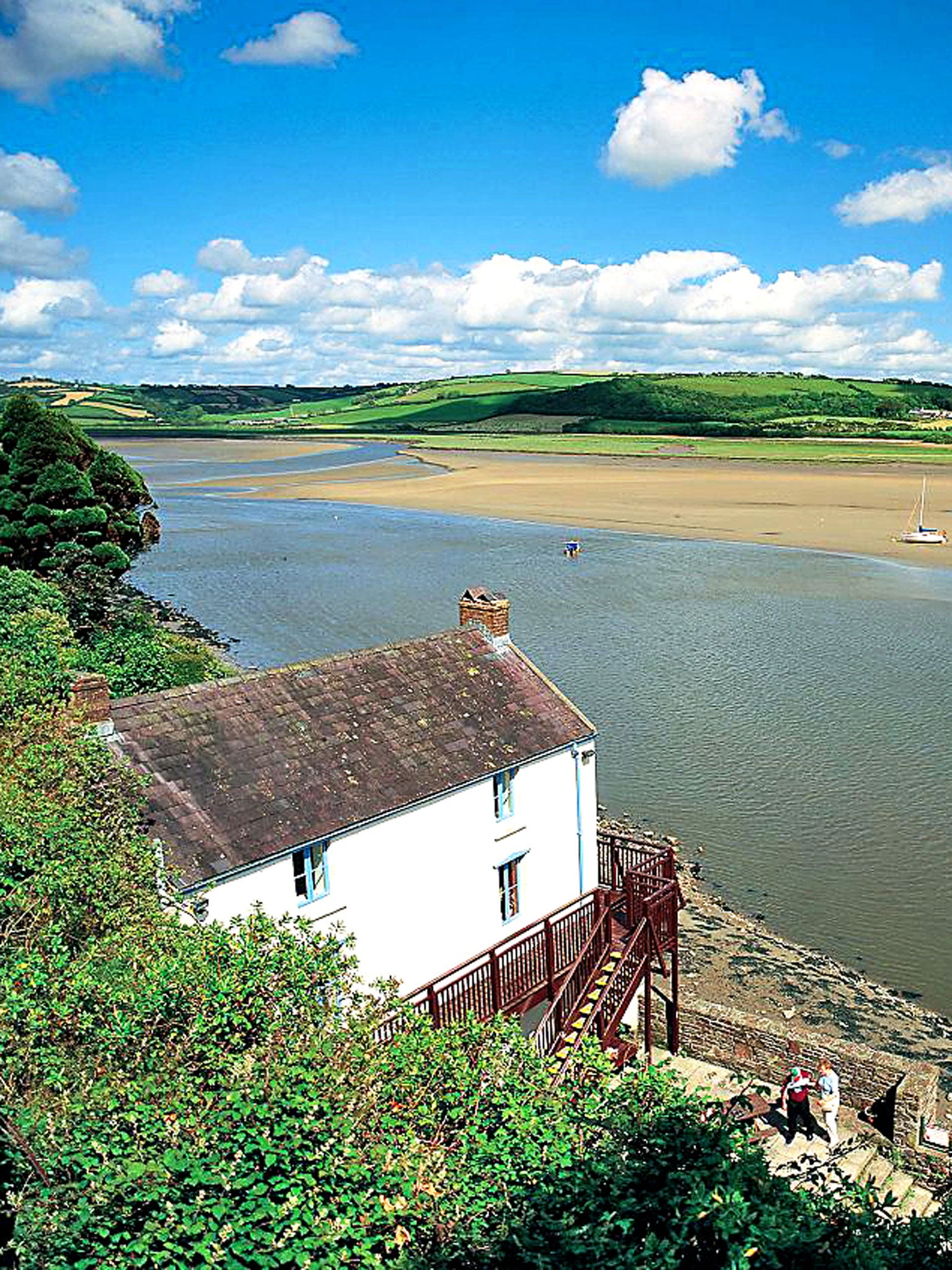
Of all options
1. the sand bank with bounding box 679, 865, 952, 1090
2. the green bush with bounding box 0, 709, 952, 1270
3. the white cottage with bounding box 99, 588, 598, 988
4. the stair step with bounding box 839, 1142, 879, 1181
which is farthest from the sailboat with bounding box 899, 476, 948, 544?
the green bush with bounding box 0, 709, 952, 1270

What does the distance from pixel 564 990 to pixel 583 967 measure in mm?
1980

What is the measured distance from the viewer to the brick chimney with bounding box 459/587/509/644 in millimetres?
20844

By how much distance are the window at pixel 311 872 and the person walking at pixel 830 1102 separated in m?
7.74

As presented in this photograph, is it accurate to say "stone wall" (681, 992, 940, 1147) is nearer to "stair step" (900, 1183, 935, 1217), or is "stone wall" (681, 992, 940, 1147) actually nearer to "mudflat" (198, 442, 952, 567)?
"stair step" (900, 1183, 935, 1217)

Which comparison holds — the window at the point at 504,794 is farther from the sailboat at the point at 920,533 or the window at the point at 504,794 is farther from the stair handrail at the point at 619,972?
the sailboat at the point at 920,533

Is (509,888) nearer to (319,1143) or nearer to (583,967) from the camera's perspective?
(583,967)

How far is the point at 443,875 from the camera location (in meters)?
17.7

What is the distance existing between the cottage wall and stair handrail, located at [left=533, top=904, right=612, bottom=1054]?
131cm

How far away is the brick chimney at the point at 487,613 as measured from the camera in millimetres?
20844

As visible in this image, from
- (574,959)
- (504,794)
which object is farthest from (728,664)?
(574,959)

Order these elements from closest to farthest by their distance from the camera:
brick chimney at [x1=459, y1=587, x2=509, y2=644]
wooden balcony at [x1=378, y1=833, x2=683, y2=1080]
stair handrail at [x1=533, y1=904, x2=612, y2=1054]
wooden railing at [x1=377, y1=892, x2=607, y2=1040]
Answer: wooden railing at [x1=377, y1=892, x2=607, y2=1040]
wooden balcony at [x1=378, y1=833, x2=683, y2=1080]
stair handrail at [x1=533, y1=904, x2=612, y2=1054]
brick chimney at [x1=459, y1=587, x2=509, y2=644]

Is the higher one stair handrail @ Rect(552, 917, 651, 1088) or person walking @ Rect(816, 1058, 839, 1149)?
stair handrail @ Rect(552, 917, 651, 1088)

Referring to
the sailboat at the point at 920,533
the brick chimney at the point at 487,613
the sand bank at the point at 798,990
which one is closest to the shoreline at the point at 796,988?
the sand bank at the point at 798,990

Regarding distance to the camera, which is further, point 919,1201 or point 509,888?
point 509,888
